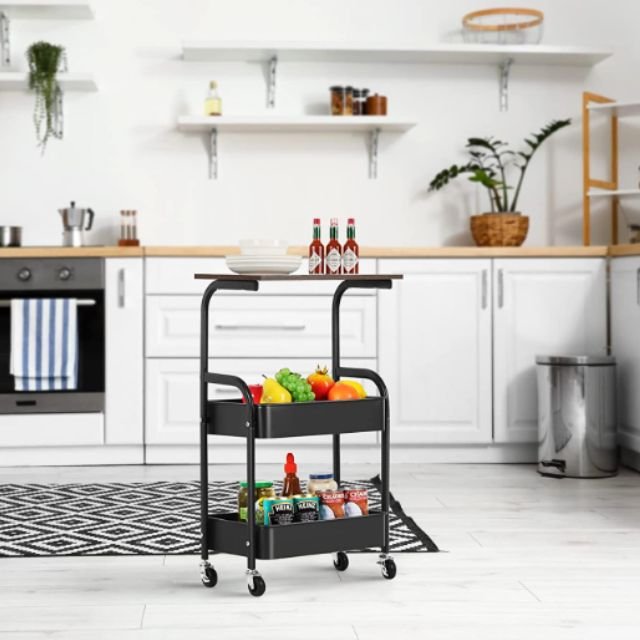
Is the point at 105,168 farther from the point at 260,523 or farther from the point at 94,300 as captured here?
the point at 260,523

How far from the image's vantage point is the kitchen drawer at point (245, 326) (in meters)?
4.35

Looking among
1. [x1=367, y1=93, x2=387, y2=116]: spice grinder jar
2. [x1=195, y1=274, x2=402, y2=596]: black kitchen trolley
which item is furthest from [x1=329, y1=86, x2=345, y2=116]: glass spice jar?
[x1=195, y1=274, x2=402, y2=596]: black kitchen trolley

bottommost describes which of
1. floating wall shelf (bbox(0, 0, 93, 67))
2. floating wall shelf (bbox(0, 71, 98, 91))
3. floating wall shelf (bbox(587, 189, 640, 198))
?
floating wall shelf (bbox(587, 189, 640, 198))

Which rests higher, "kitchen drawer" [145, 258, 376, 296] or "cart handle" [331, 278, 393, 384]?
"kitchen drawer" [145, 258, 376, 296]

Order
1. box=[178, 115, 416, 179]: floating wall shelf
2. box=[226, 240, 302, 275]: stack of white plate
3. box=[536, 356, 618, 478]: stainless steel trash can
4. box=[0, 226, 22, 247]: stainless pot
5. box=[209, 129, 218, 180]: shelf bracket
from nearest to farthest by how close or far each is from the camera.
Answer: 1. box=[226, 240, 302, 275]: stack of white plate
2. box=[536, 356, 618, 478]: stainless steel trash can
3. box=[0, 226, 22, 247]: stainless pot
4. box=[178, 115, 416, 179]: floating wall shelf
5. box=[209, 129, 218, 180]: shelf bracket

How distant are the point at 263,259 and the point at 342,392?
0.35m

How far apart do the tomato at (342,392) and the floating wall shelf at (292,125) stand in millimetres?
2396

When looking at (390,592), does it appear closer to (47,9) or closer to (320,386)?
(320,386)

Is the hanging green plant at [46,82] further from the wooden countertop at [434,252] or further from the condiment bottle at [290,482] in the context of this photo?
the condiment bottle at [290,482]

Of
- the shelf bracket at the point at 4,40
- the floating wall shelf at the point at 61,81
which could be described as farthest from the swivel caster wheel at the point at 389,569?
the shelf bracket at the point at 4,40

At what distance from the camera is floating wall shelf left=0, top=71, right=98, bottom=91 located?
4637mm

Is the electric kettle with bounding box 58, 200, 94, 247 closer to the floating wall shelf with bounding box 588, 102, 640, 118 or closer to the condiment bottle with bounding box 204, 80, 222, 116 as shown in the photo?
the condiment bottle with bounding box 204, 80, 222, 116

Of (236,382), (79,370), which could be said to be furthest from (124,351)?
(236,382)

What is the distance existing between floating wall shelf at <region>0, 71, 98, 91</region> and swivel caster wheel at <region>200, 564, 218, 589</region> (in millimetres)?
2803
